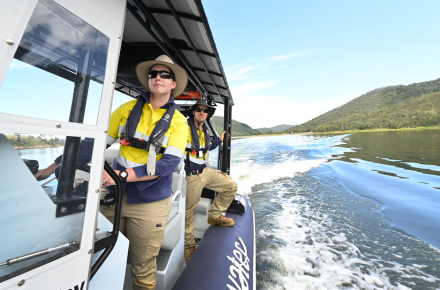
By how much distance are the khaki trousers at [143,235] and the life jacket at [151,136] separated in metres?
0.31

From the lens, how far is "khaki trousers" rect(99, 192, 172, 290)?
1.29 metres

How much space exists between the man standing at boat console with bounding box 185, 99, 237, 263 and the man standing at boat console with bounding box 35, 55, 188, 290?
3.20 feet

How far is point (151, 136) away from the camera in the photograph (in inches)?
47.6

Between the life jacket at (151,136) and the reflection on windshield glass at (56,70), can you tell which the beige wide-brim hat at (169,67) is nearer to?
the life jacket at (151,136)

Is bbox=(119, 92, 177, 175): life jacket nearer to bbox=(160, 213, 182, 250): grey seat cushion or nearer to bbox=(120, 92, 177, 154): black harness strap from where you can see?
bbox=(120, 92, 177, 154): black harness strap

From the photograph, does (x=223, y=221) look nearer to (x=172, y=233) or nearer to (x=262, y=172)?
(x=172, y=233)

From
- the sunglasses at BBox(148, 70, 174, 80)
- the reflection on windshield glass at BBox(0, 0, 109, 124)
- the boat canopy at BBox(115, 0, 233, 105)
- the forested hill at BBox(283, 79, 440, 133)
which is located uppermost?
the forested hill at BBox(283, 79, 440, 133)

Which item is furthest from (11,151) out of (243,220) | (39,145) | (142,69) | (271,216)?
(271,216)

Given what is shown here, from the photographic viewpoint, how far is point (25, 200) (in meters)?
0.67

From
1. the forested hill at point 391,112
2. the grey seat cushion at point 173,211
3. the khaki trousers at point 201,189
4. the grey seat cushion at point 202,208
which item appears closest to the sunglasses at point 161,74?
the grey seat cushion at point 173,211

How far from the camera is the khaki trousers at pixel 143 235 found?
1289 mm

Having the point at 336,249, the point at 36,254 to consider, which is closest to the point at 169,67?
the point at 36,254

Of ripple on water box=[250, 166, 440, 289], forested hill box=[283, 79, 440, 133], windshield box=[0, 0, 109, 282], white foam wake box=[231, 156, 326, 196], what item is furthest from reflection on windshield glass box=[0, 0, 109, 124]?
forested hill box=[283, 79, 440, 133]

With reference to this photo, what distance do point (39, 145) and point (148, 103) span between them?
0.73 m
